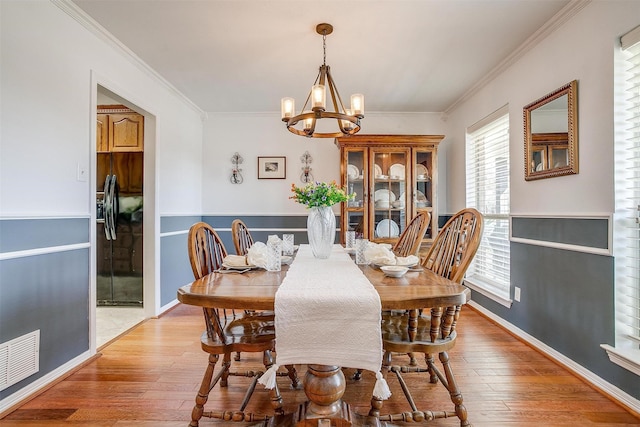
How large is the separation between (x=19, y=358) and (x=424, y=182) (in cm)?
363

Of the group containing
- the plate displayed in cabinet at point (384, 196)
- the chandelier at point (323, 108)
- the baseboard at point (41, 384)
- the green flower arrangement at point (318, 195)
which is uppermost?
the chandelier at point (323, 108)

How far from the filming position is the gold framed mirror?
81.3 inches

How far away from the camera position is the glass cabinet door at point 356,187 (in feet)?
12.3

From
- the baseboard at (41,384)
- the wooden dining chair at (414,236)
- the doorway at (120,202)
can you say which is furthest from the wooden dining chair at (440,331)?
the doorway at (120,202)

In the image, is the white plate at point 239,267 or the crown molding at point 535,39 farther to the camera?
the crown molding at point 535,39

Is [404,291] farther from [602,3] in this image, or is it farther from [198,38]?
[198,38]

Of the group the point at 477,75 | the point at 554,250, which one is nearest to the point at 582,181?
the point at 554,250

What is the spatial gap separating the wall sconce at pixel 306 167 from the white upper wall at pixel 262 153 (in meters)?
0.05

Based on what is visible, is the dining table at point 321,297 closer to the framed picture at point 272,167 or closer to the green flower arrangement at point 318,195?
the green flower arrangement at point 318,195

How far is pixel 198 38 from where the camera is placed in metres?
2.41

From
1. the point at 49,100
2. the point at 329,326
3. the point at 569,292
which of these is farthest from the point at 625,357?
the point at 49,100

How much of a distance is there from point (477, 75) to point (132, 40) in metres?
2.95

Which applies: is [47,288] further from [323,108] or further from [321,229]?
[323,108]

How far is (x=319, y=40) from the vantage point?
2418 mm
